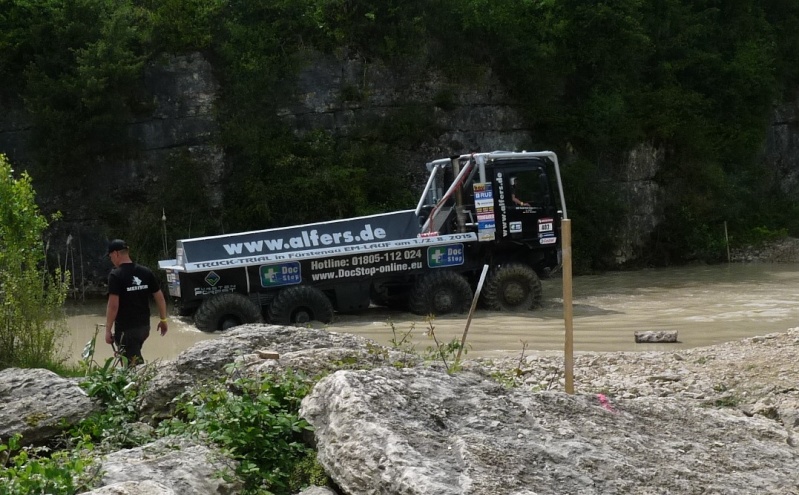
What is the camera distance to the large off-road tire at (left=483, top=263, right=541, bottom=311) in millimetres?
16422

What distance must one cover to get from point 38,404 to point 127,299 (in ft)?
10.3

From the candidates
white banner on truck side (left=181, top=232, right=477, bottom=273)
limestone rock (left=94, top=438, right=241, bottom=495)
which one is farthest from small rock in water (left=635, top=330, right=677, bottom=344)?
limestone rock (left=94, top=438, right=241, bottom=495)

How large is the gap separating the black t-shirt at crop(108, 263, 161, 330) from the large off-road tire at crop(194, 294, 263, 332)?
17.8 ft

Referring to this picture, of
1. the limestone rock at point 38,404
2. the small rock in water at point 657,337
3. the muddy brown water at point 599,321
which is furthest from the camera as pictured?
the muddy brown water at point 599,321

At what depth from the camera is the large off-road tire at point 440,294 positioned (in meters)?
15.9

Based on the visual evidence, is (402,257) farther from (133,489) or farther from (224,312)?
(133,489)

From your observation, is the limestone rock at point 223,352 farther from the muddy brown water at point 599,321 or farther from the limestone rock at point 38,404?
the muddy brown water at point 599,321

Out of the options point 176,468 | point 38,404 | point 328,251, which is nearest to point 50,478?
point 176,468

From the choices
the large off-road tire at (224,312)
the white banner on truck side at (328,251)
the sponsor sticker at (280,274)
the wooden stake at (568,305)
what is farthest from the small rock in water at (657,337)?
the wooden stake at (568,305)

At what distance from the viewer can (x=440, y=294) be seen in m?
16.0

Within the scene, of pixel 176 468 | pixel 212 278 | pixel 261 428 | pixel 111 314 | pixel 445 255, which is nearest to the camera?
pixel 176 468

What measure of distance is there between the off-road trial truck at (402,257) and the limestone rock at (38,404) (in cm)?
824

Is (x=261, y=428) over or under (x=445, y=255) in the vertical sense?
under

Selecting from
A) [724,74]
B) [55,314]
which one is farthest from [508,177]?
[724,74]
